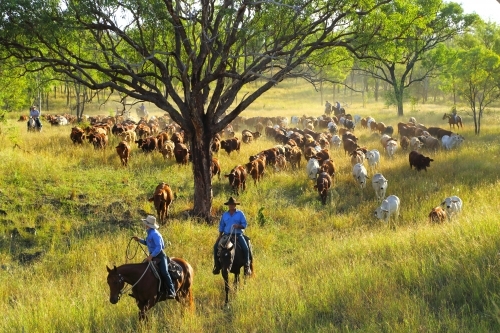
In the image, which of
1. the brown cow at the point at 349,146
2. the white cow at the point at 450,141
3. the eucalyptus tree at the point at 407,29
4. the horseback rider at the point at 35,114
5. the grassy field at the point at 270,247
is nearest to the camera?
the grassy field at the point at 270,247

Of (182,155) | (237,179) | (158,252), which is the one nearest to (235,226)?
(158,252)

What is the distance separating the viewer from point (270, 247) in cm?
1122

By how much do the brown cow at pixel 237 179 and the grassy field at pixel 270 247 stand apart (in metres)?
0.48

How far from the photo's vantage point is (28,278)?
9375 mm

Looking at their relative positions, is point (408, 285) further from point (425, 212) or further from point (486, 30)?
point (486, 30)

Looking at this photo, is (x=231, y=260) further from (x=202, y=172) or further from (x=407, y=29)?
(x=407, y=29)

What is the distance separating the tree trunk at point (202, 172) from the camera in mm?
12945

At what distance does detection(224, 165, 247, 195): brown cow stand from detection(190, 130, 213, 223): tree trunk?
8.50 ft

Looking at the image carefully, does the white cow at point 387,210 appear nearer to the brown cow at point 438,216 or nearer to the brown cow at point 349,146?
the brown cow at point 438,216

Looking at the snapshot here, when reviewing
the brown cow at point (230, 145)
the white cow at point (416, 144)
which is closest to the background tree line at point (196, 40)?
the brown cow at point (230, 145)

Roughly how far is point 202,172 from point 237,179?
3.00 meters

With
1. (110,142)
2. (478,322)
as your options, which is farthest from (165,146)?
(478,322)

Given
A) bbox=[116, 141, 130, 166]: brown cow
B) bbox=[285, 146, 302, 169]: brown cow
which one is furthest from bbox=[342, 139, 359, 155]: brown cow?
bbox=[116, 141, 130, 166]: brown cow

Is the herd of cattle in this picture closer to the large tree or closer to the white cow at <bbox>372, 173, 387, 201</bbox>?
the white cow at <bbox>372, 173, 387, 201</bbox>
